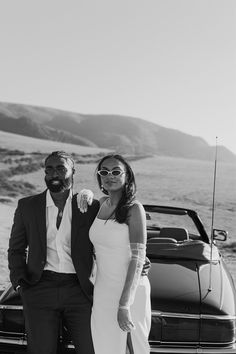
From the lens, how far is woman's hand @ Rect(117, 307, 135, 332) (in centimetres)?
265

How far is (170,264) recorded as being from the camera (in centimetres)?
422

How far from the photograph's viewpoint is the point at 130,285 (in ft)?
8.77

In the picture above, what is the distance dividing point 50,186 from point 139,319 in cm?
93

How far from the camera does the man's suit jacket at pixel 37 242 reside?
2982 mm

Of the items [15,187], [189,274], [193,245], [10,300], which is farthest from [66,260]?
[15,187]

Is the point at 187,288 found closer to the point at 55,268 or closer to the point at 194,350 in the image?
the point at 194,350

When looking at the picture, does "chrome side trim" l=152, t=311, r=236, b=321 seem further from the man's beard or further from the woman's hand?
the man's beard

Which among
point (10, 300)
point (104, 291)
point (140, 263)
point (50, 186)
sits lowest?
point (10, 300)

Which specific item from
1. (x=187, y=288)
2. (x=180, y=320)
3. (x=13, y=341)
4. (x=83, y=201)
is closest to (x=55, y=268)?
(x=83, y=201)

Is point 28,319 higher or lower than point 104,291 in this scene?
lower

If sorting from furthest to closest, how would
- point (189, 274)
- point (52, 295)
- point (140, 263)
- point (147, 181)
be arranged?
point (147, 181)
point (189, 274)
point (52, 295)
point (140, 263)

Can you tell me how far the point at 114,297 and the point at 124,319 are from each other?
146 millimetres

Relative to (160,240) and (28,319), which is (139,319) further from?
(160,240)

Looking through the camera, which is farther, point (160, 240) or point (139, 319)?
point (160, 240)
